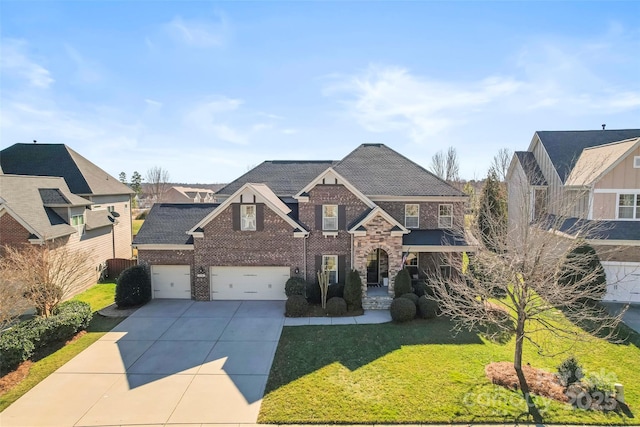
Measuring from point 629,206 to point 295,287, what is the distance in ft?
60.4

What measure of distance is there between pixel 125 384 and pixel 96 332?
16.7 ft

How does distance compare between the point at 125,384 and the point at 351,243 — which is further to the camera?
the point at 351,243

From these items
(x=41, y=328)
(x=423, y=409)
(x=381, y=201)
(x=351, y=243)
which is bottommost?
(x=423, y=409)

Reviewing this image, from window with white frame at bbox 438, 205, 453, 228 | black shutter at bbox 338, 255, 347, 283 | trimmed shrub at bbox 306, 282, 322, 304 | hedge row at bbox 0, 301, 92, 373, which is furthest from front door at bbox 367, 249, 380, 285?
hedge row at bbox 0, 301, 92, 373

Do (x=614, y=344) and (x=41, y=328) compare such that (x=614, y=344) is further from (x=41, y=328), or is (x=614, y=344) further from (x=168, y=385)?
(x=41, y=328)

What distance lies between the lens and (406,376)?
10.6 m

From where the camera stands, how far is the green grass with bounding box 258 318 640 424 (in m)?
8.84

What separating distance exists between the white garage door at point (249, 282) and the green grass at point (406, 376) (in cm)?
410

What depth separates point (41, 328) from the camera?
1245cm

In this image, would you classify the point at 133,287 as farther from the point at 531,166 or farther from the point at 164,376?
the point at 531,166

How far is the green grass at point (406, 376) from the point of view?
8.84m

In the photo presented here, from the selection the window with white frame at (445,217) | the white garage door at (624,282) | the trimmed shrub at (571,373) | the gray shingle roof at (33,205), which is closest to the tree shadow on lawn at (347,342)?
the trimmed shrub at (571,373)

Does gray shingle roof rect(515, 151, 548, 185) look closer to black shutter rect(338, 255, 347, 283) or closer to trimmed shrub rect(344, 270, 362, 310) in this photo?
black shutter rect(338, 255, 347, 283)

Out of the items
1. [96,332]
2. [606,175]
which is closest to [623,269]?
[606,175]
